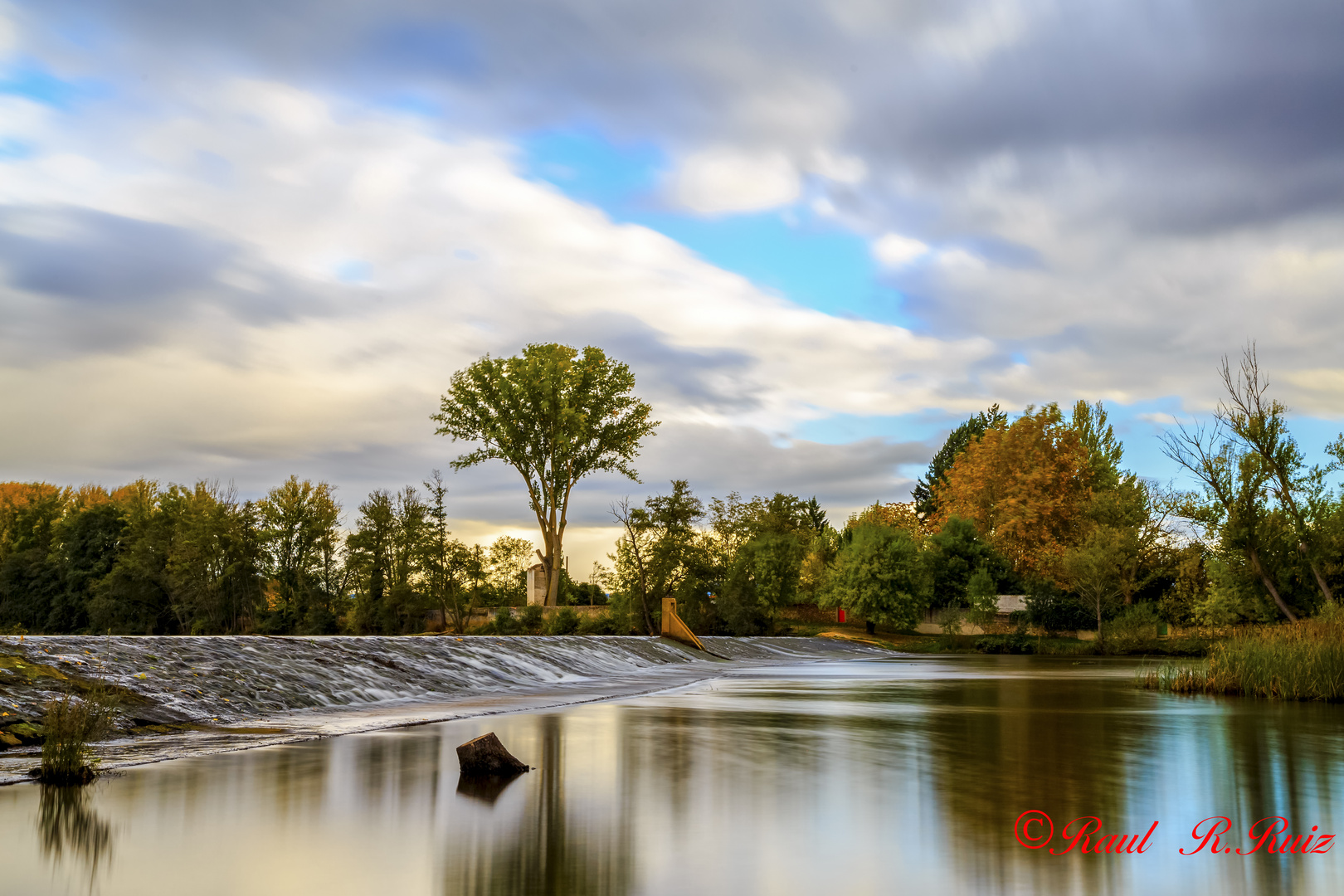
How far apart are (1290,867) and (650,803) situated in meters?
3.78

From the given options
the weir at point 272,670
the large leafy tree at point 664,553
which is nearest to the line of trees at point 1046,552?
the large leafy tree at point 664,553

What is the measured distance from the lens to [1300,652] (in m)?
17.2

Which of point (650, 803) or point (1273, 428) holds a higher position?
point (1273, 428)

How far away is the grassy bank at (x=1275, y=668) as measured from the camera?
16672mm

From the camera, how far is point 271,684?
13.9m

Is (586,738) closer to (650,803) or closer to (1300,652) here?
(650,803)

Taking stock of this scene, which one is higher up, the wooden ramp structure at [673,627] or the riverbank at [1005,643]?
the wooden ramp structure at [673,627]

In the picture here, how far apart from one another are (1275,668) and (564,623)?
132 feet

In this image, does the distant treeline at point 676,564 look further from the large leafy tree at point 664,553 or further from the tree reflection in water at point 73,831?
the tree reflection in water at point 73,831

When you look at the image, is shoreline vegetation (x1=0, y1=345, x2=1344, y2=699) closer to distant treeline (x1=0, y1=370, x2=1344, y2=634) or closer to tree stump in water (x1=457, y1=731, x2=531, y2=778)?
distant treeline (x1=0, y1=370, x2=1344, y2=634)

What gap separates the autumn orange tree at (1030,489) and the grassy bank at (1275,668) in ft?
138

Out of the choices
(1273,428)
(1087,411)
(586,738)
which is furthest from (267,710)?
(1087,411)
